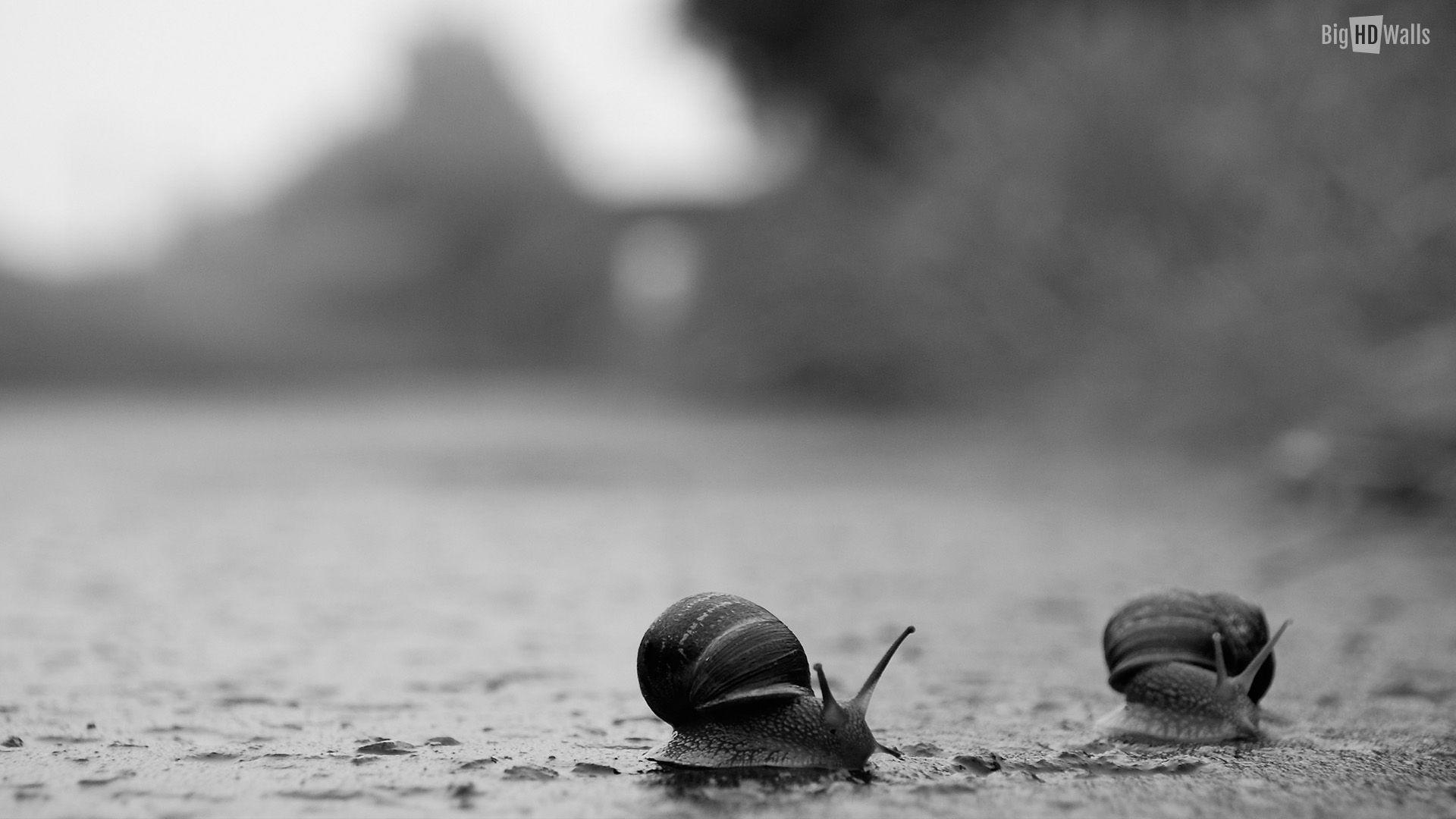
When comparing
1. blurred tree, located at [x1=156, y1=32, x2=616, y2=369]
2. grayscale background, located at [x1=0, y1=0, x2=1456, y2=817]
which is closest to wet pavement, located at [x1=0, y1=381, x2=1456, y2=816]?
grayscale background, located at [x1=0, y1=0, x2=1456, y2=817]

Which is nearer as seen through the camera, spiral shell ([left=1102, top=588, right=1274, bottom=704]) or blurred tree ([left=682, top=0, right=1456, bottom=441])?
spiral shell ([left=1102, top=588, right=1274, bottom=704])

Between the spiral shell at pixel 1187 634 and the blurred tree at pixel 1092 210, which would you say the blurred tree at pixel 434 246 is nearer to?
the blurred tree at pixel 1092 210

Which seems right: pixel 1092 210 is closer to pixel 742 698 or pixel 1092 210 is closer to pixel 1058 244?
pixel 1058 244

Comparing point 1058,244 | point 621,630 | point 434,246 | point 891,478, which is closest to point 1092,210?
point 1058,244

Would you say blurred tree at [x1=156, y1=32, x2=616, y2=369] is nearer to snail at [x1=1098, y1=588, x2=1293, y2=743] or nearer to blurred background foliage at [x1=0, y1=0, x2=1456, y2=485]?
blurred background foliage at [x1=0, y1=0, x2=1456, y2=485]

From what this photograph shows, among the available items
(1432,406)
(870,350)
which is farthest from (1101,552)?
(870,350)
